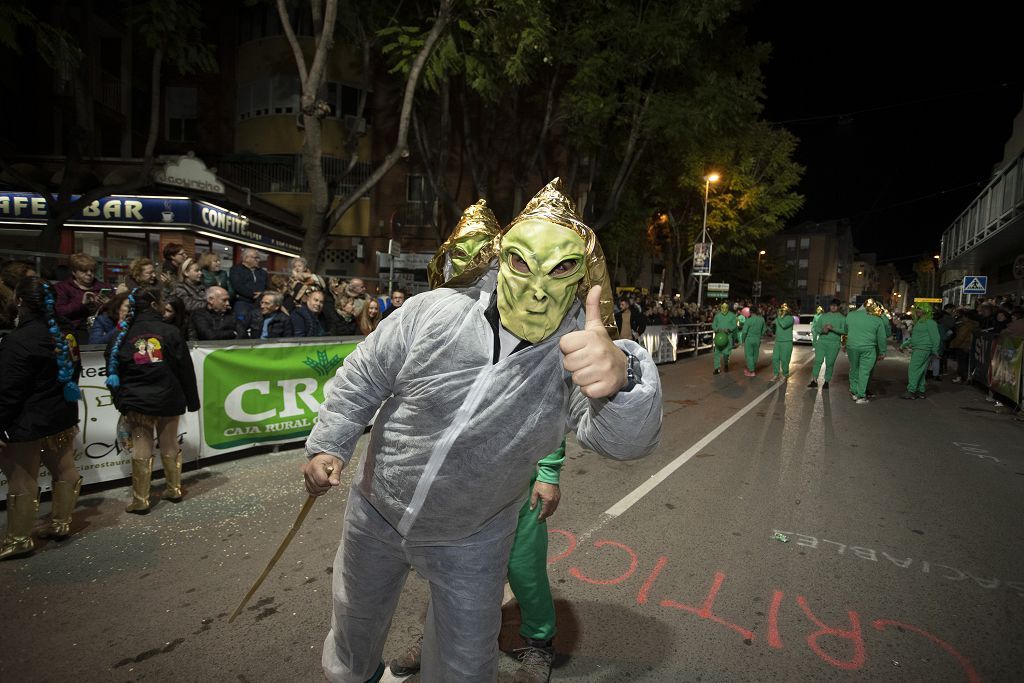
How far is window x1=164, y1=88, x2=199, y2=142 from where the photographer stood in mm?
23750

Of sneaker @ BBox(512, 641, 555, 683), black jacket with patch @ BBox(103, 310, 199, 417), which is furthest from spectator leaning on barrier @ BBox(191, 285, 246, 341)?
sneaker @ BBox(512, 641, 555, 683)

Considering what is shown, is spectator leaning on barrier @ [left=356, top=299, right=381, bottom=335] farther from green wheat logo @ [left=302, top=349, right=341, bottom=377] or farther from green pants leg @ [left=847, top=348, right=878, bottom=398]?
green pants leg @ [left=847, top=348, right=878, bottom=398]

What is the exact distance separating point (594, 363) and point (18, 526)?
4562 mm

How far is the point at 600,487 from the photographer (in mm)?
5578

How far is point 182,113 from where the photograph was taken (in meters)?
23.8

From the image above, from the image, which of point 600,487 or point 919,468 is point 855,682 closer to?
→ point 600,487

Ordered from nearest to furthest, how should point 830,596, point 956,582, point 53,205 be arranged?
point 830,596, point 956,582, point 53,205

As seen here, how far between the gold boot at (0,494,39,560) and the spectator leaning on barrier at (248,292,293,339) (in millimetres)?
3356

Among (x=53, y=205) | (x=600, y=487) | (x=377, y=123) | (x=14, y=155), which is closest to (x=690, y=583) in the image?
(x=600, y=487)

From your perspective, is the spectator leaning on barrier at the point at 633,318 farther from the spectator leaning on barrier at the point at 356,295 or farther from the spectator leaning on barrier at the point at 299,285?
the spectator leaning on barrier at the point at 299,285

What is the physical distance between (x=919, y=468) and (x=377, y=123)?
73.0ft

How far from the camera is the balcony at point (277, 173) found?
2280 centimetres

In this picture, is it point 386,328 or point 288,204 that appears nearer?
point 386,328

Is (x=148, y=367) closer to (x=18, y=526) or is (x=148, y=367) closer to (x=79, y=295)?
(x=18, y=526)
